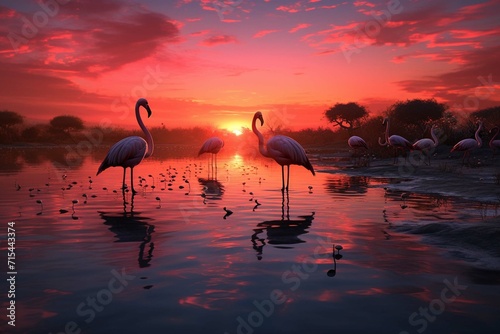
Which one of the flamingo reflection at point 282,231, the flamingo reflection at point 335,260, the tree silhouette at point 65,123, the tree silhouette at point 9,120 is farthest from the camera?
the tree silhouette at point 65,123

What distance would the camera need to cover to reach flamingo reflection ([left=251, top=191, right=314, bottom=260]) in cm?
666

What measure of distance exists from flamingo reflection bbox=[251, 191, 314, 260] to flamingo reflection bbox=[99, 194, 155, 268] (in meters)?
1.65

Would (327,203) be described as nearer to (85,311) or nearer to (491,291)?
(491,291)

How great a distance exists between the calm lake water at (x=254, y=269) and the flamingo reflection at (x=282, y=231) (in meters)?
0.03

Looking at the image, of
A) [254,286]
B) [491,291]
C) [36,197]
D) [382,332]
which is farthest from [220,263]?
[36,197]

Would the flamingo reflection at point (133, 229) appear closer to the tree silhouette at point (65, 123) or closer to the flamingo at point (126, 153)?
the flamingo at point (126, 153)

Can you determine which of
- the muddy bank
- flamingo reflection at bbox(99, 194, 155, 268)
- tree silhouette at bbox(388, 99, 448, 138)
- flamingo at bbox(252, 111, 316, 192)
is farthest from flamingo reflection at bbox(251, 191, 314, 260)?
tree silhouette at bbox(388, 99, 448, 138)

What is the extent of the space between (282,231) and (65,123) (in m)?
79.7

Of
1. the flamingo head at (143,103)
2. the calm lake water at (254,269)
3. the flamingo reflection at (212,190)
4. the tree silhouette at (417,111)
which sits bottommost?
the calm lake water at (254,269)

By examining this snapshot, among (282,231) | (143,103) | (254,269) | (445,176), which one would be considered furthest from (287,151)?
(445,176)

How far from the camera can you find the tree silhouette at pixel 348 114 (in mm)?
59984

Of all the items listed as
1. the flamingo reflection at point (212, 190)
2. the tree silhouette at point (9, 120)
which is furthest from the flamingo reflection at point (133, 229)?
the tree silhouette at point (9, 120)

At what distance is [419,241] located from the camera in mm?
6852

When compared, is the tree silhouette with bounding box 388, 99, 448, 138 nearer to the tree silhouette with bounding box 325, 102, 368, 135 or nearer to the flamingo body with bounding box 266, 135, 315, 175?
the tree silhouette with bounding box 325, 102, 368, 135
